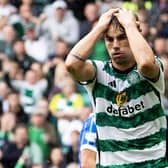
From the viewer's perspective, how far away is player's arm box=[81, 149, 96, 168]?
6.89 metres

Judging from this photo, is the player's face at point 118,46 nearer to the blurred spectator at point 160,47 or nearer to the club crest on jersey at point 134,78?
the club crest on jersey at point 134,78

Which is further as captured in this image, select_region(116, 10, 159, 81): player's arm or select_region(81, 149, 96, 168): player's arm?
select_region(81, 149, 96, 168): player's arm

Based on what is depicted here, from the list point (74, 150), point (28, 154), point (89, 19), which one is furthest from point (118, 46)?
point (89, 19)

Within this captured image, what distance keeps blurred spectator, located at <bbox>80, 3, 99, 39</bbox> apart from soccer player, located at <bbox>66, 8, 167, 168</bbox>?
7974 mm

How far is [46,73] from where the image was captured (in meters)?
13.9

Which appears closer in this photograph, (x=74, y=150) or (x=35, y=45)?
(x=74, y=150)

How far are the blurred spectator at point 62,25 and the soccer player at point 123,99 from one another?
26.5 ft

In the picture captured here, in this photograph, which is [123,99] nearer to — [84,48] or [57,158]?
[84,48]

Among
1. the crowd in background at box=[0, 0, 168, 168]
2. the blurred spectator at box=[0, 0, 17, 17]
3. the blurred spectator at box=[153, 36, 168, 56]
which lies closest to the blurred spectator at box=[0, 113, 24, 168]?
the crowd in background at box=[0, 0, 168, 168]

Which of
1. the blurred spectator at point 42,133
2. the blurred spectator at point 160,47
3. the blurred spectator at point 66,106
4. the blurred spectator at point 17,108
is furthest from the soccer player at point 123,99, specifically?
the blurred spectator at point 17,108

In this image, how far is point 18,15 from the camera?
15539 mm

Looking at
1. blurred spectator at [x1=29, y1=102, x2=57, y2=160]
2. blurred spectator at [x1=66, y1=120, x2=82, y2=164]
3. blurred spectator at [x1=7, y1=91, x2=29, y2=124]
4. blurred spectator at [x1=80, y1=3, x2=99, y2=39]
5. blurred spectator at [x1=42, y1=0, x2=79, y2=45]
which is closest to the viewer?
blurred spectator at [x1=66, y1=120, x2=82, y2=164]

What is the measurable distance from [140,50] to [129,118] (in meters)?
0.51

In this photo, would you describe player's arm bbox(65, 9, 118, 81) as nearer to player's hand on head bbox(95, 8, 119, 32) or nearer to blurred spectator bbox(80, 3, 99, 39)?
player's hand on head bbox(95, 8, 119, 32)
